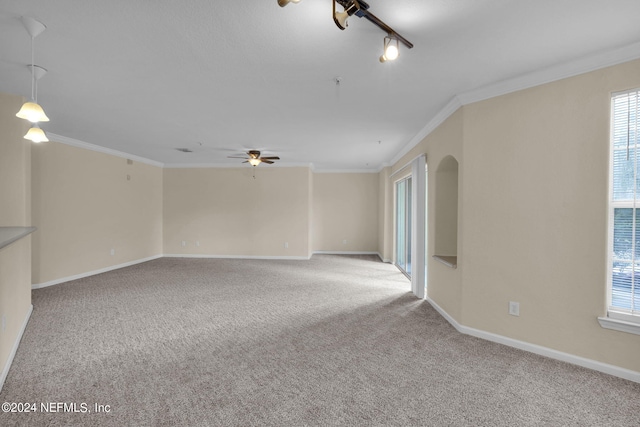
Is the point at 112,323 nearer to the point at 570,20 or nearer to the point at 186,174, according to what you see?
the point at 570,20

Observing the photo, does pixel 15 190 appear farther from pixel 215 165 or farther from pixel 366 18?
pixel 215 165

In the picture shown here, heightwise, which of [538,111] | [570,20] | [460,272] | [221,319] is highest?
[570,20]

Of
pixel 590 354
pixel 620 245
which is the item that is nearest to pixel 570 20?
pixel 620 245

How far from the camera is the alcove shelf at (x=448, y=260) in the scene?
11.7 feet

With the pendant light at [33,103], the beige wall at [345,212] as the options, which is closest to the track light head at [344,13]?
the pendant light at [33,103]

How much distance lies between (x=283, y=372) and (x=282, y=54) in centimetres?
257

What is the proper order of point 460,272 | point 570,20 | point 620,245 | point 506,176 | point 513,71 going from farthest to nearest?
point 460,272
point 506,176
point 513,71
point 620,245
point 570,20

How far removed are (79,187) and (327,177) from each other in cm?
604

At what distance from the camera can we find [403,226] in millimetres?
7465

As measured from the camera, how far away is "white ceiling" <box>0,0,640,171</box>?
A: 6.36ft

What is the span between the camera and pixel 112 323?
3.54 m

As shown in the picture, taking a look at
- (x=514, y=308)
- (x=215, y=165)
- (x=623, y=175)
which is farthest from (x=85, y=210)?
(x=623, y=175)

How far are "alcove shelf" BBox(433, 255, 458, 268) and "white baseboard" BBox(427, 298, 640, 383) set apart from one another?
617mm

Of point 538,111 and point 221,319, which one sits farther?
point 221,319
